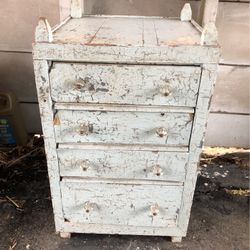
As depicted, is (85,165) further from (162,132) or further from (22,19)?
(22,19)

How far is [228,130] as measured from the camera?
2234 mm

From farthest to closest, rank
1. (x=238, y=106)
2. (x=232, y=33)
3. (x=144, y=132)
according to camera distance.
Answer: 1. (x=238, y=106)
2. (x=232, y=33)
3. (x=144, y=132)

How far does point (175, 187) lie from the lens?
1.36 meters

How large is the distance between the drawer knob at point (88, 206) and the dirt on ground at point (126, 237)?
25 centimetres

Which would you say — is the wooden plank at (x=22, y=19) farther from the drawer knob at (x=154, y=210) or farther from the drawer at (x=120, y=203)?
the drawer knob at (x=154, y=210)

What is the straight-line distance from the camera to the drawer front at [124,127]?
3.95ft

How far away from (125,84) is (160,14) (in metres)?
0.89

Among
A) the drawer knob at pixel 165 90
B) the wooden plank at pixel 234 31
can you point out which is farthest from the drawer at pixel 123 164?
the wooden plank at pixel 234 31

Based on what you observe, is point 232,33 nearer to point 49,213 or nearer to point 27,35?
point 27,35

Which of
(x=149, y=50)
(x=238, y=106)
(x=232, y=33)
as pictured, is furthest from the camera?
(x=238, y=106)

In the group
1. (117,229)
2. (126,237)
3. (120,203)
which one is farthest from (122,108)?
(126,237)

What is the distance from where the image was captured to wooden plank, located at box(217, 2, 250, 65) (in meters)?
1.85

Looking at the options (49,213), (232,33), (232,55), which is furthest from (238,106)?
(49,213)

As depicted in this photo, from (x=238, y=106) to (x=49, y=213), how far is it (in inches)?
55.6
